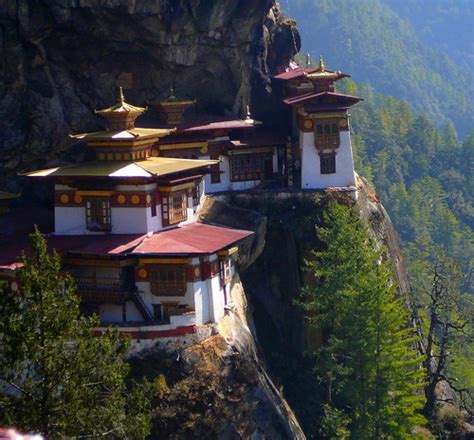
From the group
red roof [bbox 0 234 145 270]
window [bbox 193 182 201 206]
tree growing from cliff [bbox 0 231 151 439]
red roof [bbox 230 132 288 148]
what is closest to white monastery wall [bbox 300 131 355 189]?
red roof [bbox 230 132 288 148]

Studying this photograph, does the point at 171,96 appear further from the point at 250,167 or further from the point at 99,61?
the point at 250,167

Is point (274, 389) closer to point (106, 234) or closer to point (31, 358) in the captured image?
point (106, 234)

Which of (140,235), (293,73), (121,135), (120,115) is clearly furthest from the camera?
(293,73)

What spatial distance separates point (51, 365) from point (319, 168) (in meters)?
20.9

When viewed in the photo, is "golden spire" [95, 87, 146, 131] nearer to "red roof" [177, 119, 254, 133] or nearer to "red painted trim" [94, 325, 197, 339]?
"red roof" [177, 119, 254, 133]

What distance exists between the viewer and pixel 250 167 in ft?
143

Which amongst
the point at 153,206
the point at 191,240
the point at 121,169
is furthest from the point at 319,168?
the point at 121,169

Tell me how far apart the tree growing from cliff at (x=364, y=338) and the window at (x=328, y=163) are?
16.8 ft

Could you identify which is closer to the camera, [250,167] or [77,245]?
[77,245]

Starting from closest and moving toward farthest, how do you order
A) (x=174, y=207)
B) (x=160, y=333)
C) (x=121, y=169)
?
(x=160, y=333), (x=121, y=169), (x=174, y=207)

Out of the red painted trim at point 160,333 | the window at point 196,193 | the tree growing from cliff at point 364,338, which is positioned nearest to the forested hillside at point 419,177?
the window at point 196,193

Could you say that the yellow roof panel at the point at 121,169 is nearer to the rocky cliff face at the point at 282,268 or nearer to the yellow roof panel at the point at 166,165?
the yellow roof panel at the point at 166,165

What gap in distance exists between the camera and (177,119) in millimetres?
42094

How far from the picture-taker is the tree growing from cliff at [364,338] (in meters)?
35.0
